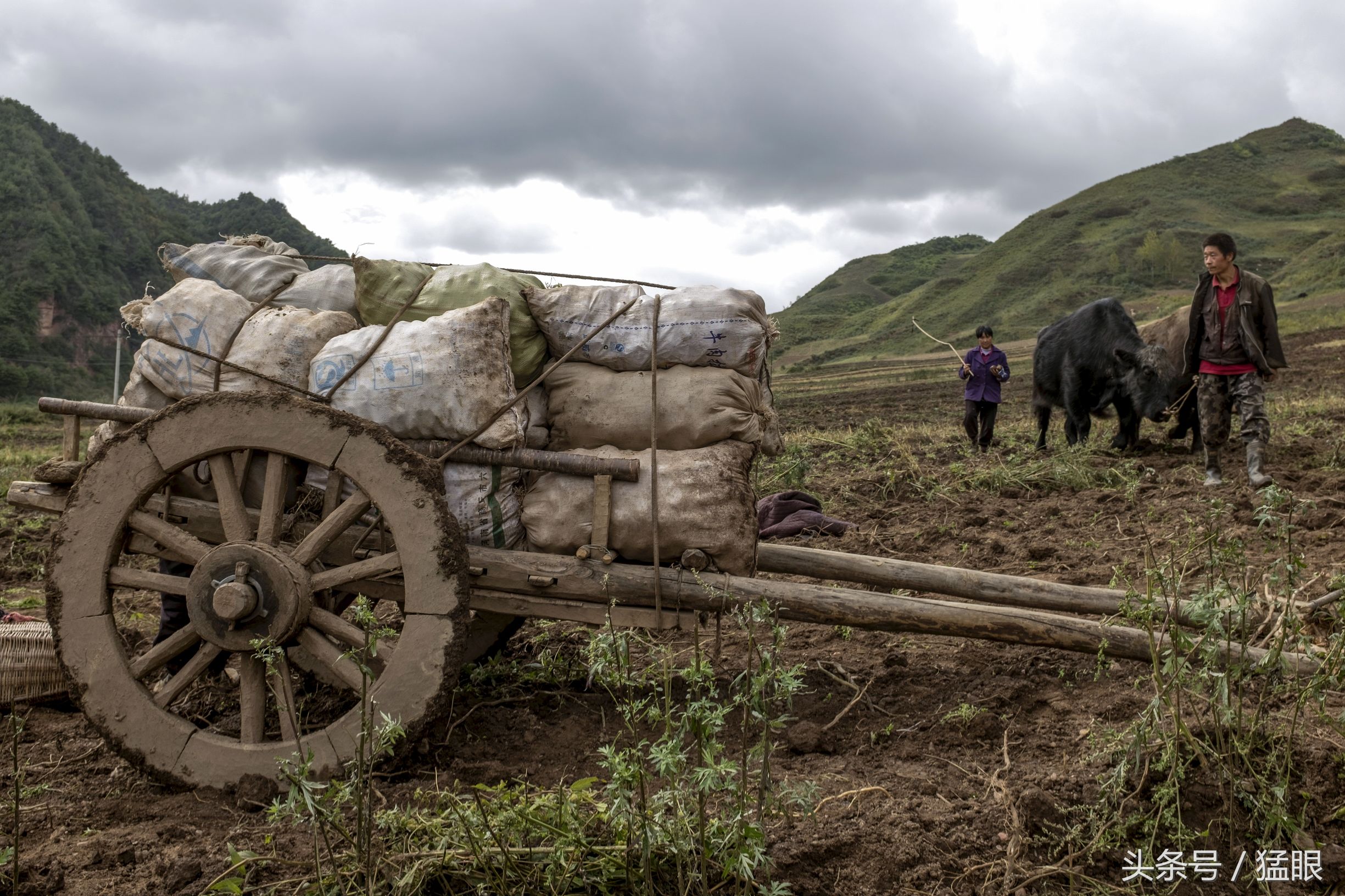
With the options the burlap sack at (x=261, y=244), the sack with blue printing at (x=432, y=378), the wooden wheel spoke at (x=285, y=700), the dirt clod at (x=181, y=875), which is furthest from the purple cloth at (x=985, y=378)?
the dirt clod at (x=181, y=875)

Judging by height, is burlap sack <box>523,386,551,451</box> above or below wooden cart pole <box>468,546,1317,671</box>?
above

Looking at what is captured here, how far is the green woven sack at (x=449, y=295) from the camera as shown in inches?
124

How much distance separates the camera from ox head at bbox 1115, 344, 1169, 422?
8.66 m

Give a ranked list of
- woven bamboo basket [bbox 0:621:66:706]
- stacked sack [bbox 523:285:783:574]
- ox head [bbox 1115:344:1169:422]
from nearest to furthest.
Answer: stacked sack [bbox 523:285:783:574] < woven bamboo basket [bbox 0:621:66:706] < ox head [bbox 1115:344:1169:422]

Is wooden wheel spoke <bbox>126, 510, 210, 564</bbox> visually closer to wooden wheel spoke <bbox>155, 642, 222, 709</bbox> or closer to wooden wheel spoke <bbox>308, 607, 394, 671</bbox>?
wooden wheel spoke <bbox>155, 642, 222, 709</bbox>

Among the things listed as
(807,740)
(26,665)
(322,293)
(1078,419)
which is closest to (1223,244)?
(1078,419)

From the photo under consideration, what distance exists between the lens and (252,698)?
284 centimetres

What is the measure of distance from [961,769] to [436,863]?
147cm

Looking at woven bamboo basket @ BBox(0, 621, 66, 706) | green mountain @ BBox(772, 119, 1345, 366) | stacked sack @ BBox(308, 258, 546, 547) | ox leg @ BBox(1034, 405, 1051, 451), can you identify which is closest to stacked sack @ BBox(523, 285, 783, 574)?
stacked sack @ BBox(308, 258, 546, 547)

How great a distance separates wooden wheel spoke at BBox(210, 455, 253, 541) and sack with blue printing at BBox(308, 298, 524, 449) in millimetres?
339

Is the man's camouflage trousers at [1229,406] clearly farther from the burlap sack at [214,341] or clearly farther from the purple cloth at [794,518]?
the burlap sack at [214,341]

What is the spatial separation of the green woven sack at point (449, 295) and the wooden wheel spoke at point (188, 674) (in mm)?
1135

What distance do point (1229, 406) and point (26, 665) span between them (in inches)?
271

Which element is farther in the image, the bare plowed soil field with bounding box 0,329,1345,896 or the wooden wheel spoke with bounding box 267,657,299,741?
the wooden wheel spoke with bounding box 267,657,299,741
